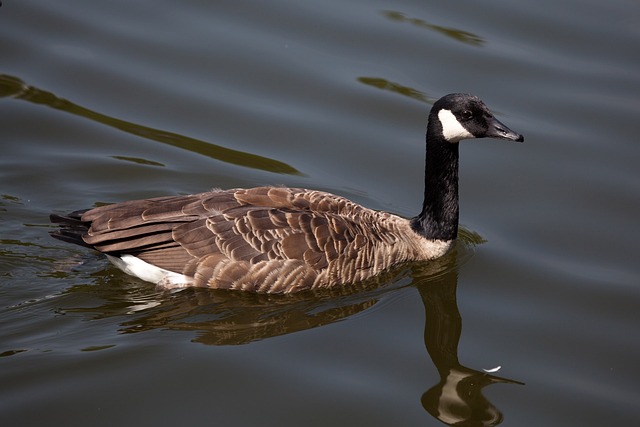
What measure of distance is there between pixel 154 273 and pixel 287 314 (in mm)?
1275

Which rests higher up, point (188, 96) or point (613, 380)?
point (188, 96)

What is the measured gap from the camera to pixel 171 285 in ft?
28.3

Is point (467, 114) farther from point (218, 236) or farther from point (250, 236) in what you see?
point (218, 236)

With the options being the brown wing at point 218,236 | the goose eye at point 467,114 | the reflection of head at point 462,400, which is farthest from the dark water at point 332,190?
the goose eye at point 467,114

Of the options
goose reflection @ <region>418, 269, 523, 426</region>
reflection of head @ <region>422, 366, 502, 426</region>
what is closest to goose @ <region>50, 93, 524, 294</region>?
goose reflection @ <region>418, 269, 523, 426</region>

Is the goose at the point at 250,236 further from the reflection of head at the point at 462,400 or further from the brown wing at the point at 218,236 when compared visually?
the reflection of head at the point at 462,400

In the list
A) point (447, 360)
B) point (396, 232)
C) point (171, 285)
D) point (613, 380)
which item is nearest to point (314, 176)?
point (396, 232)

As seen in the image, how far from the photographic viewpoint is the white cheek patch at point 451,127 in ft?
30.1

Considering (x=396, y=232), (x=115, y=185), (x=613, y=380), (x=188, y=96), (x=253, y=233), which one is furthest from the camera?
(x=188, y=96)

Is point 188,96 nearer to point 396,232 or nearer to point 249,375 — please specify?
point 396,232

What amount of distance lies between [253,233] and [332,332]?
1.19m

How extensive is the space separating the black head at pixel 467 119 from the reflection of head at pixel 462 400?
246cm

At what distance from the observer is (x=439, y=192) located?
945 centimetres

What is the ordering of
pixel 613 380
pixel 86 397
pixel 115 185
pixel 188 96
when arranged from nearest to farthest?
pixel 86 397 → pixel 613 380 → pixel 115 185 → pixel 188 96
